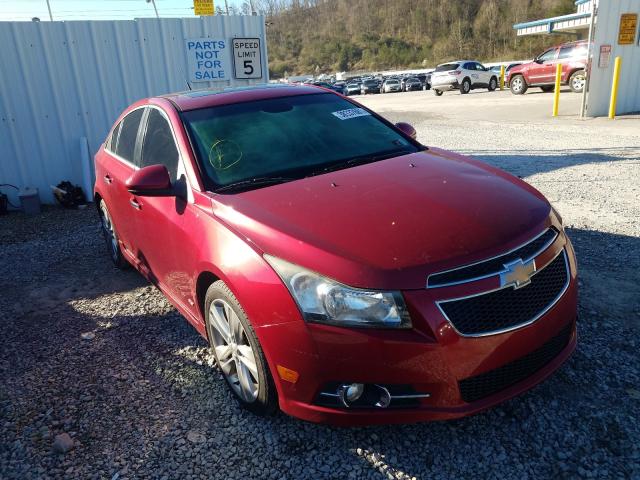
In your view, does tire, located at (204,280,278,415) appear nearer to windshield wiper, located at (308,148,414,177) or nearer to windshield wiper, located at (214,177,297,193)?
windshield wiper, located at (214,177,297,193)

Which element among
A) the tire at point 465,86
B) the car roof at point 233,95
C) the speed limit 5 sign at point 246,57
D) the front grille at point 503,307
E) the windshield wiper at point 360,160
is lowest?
the tire at point 465,86

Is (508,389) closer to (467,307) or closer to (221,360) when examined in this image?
(467,307)

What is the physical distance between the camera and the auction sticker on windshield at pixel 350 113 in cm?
367

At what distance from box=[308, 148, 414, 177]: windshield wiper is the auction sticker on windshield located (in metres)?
0.46

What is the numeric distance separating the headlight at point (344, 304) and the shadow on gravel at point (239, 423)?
0.73 metres

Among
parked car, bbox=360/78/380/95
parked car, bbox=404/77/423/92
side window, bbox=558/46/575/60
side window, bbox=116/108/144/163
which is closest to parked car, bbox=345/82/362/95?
parked car, bbox=360/78/380/95

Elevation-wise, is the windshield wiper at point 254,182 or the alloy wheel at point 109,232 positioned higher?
the windshield wiper at point 254,182

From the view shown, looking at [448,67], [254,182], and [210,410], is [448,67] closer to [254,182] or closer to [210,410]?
[254,182]

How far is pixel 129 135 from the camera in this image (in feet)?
13.9

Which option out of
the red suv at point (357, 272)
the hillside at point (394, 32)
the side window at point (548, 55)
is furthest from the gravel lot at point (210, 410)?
the hillside at point (394, 32)

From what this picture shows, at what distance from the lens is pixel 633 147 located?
8.84 m

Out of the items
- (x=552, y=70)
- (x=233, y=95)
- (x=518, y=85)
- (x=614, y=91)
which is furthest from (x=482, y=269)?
(x=518, y=85)

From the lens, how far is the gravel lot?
2.30 metres

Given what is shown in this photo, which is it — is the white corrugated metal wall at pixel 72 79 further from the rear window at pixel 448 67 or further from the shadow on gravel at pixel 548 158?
the rear window at pixel 448 67
